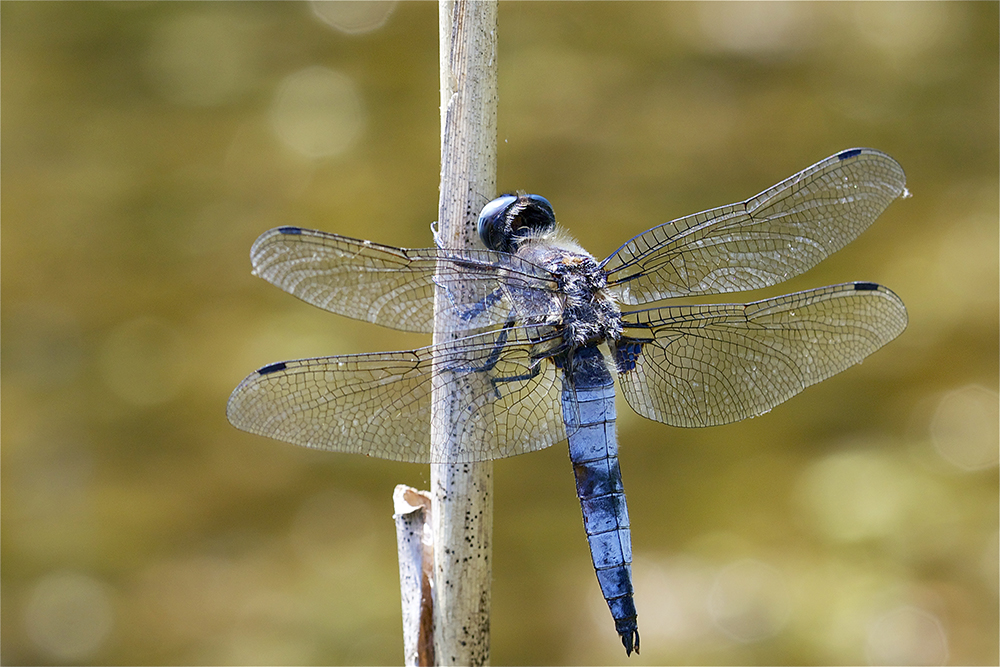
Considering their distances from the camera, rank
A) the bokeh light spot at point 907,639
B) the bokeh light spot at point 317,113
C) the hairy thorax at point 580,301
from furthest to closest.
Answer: the bokeh light spot at point 317,113 < the bokeh light spot at point 907,639 < the hairy thorax at point 580,301

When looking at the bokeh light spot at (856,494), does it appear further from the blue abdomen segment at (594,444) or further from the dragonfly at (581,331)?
the blue abdomen segment at (594,444)

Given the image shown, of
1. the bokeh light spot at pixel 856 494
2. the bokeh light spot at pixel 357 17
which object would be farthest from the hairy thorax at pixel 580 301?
the bokeh light spot at pixel 357 17

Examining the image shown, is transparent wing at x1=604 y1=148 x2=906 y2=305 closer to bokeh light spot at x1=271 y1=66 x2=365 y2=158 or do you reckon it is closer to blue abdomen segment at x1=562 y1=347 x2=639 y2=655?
blue abdomen segment at x1=562 y1=347 x2=639 y2=655

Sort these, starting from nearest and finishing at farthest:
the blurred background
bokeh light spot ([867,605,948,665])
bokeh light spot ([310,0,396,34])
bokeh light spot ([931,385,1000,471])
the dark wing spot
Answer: the dark wing spot < bokeh light spot ([867,605,948,665]) < the blurred background < bokeh light spot ([931,385,1000,471]) < bokeh light spot ([310,0,396,34])

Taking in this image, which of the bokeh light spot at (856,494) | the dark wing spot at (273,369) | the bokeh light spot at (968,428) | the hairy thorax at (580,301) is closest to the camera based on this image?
the dark wing spot at (273,369)

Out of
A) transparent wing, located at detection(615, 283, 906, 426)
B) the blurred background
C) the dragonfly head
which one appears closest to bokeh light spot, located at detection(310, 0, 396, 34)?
the blurred background

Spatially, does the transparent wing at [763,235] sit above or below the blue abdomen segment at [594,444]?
above
